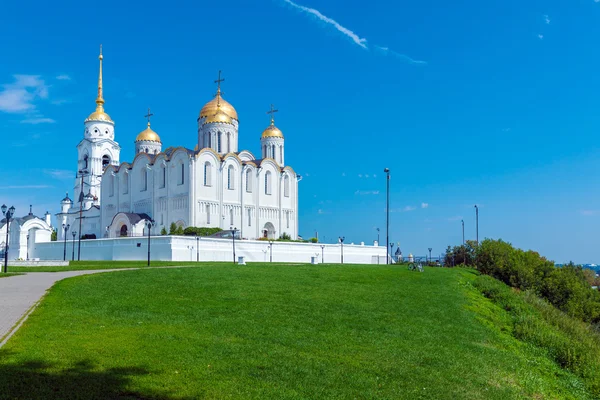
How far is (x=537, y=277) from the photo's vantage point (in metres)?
44.0

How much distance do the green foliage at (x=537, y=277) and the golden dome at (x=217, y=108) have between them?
31552 millimetres

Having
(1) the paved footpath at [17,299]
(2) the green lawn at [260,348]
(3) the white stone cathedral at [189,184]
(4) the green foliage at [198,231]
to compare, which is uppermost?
(3) the white stone cathedral at [189,184]

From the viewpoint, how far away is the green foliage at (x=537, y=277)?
41594 mm

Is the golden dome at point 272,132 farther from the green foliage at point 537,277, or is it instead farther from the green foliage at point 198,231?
the green foliage at point 537,277

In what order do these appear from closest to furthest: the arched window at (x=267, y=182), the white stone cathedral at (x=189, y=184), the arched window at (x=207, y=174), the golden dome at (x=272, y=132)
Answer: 1. the white stone cathedral at (x=189, y=184)
2. the arched window at (x=207, y=174)
3. the arched window at (x=267, y=182)
4. the golden dome at (x=272, y=132)

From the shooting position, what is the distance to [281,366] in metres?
8.67

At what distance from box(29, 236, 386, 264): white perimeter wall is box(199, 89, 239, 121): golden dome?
68.5ft

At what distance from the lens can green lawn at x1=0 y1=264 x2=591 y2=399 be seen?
25.0ft

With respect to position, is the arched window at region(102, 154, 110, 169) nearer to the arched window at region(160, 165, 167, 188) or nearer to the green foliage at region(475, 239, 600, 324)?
the arched window at region(160, 165, 167, 188)

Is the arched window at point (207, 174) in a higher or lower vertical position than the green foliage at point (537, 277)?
higher

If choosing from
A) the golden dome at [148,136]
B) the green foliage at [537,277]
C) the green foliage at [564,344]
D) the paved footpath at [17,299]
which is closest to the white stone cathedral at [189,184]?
the golden dome at [148,136]

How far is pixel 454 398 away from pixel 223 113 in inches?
2256

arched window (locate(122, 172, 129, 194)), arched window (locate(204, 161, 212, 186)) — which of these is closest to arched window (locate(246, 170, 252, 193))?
arched window (locate(204, 161, 212, 186))

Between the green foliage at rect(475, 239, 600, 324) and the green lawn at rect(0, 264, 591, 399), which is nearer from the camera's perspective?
the green lawn at rect(0, 264, 591, 399)
